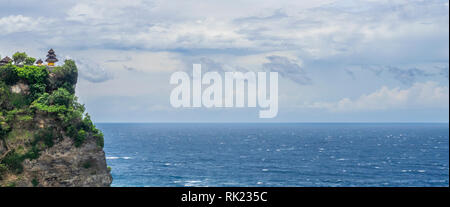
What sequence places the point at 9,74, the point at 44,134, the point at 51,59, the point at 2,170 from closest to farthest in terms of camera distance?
the point at 2,170 < the point at 44,134 < the point at 9,74 < the point at 51,59

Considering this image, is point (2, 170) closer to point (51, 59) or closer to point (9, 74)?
point (9, 74)

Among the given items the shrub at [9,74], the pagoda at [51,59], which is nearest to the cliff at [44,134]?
the shrub at [9,74]

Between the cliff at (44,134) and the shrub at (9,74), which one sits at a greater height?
the shrub at (9,74)

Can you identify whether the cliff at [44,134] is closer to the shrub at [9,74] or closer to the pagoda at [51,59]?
the shrub at [9,74]

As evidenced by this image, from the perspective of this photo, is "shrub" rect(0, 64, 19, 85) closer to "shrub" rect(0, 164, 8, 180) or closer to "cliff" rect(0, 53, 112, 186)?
"cliff" rect(0, 53, 112, 186)

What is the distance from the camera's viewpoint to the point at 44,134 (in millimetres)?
46594

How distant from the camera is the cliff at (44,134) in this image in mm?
45000

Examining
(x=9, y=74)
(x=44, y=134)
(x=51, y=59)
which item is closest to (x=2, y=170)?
(x=44, y=134)

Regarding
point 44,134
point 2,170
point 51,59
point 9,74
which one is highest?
point 51,59

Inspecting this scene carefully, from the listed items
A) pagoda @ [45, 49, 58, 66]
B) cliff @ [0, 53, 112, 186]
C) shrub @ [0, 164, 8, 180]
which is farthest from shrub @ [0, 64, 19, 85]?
shrub @ [0, 164, 8, 180]

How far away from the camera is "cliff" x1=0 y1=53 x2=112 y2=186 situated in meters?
45.0

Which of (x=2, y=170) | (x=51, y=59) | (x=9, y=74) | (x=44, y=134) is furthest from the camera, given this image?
(x=51, y=59)

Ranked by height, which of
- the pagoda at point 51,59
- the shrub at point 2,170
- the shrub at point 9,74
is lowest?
the shrub at point 2,170
